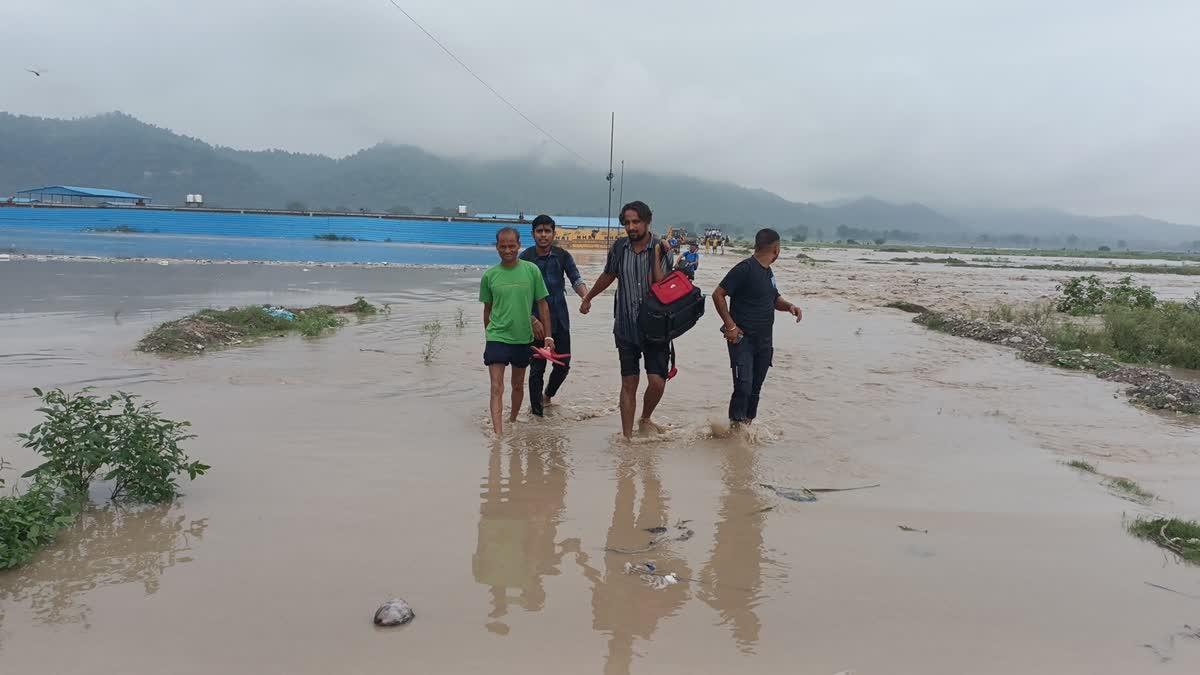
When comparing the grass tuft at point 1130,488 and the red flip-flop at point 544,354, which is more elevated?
the red flip-flop at point 544,354

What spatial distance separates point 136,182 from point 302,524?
566 ft

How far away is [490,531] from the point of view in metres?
3.81

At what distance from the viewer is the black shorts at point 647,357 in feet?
18.1

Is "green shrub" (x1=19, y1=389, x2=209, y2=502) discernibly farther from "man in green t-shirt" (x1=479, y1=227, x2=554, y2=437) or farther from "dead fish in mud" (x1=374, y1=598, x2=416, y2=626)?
"man in green t-shirt" (x1=479, y1=227, x2=554, y2=437)

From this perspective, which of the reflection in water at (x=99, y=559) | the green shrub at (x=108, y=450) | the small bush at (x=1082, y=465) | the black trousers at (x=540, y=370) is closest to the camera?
the reflection in water at (x=99, y=559)

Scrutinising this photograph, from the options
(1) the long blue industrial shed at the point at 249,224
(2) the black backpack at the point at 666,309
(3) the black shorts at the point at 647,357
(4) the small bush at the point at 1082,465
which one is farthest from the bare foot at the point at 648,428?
(1) the long blue industrial shed at the point at 249,224

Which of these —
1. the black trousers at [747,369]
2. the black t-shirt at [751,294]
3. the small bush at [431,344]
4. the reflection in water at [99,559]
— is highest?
the black t-shirt at [751,294]

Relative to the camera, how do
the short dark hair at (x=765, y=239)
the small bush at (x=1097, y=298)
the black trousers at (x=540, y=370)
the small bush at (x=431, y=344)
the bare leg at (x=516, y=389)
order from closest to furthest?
the short dark hair at (x=765, y=239) → the bare leg at (x=516, y=389) → the black trousers at (x=540, y=370) → the small bush at (x=431, y=344) → the small bush at (x=1097, y=298)

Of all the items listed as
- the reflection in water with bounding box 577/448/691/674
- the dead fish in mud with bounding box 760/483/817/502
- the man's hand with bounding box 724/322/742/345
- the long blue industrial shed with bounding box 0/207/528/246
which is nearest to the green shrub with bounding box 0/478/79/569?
the reflection in water with bounding box 577/448/691/674

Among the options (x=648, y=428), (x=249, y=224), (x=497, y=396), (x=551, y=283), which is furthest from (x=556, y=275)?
(x=249, y=224)

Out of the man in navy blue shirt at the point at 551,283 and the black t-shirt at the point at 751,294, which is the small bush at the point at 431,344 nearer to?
the man in navy blue shirt at the point at 551,283

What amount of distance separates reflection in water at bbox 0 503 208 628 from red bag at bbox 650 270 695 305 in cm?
326

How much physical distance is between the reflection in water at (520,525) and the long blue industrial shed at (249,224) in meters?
37.4

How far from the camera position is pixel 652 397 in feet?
18.7
